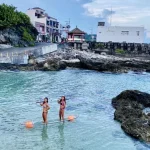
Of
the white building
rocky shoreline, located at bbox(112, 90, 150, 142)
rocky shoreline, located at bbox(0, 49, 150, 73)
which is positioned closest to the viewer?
rocky shoreline, located at bbox(112, 90, 150, 142)

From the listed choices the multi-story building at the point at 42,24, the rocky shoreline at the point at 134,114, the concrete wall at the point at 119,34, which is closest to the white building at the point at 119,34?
the concrete wall at the point at 119,34

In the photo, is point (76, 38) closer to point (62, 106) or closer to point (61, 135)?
point (62, 106)

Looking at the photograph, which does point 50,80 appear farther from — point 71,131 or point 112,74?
point 71,131

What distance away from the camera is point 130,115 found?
2286cm

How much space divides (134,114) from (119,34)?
87722 millimetres

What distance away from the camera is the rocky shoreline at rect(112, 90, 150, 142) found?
19373mm

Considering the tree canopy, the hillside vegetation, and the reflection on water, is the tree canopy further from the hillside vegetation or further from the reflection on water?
the reflection on water

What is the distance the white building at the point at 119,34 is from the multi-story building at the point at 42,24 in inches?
800

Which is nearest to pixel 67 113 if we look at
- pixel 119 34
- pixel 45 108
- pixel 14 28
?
pixel 45 108

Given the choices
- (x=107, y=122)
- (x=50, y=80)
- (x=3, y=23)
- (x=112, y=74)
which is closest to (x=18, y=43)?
(x=3, y=23)

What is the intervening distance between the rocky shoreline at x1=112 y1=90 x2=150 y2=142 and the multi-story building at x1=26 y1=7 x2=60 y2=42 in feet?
A: 277

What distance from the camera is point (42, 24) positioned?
4530 inches

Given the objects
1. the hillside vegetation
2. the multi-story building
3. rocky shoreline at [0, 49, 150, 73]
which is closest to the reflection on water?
rocky shoreline at [0, 49, 150, 73]

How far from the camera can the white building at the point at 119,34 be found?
349 feet
